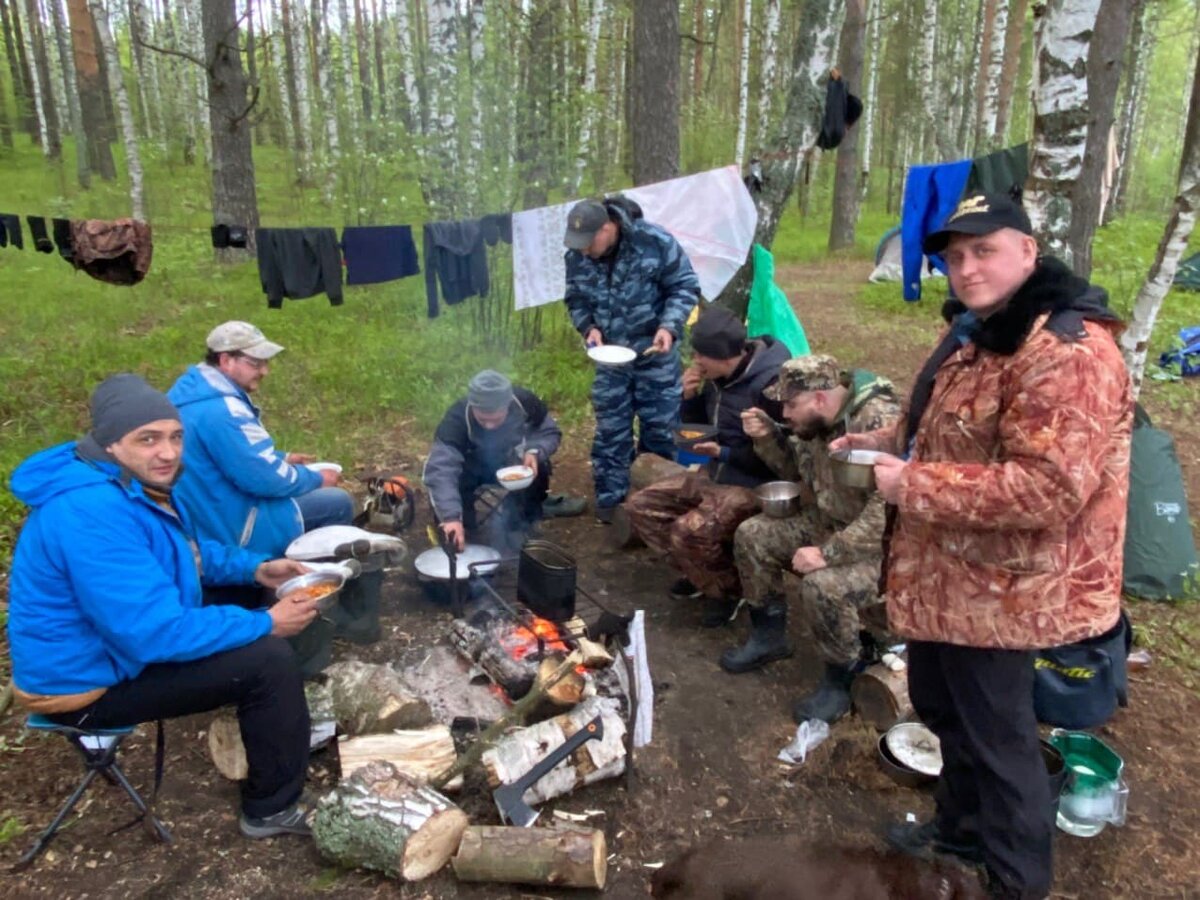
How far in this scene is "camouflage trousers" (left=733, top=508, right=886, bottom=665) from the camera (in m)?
3.13

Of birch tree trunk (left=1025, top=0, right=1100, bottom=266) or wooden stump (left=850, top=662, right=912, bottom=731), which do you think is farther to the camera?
birch tree trunk (left=1025, top=0, right=1100, bottom=266)

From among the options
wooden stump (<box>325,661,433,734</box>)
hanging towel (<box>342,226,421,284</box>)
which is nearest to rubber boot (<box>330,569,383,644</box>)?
wooden stump (<box>325,661,433,734</box>)

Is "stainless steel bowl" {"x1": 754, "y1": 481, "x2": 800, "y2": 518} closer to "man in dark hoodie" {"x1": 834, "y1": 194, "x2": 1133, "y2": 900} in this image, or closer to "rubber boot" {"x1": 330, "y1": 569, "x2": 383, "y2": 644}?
"man in dark hoodie" {"x1": 834, "y1": 194, "x2": 1133, "y2": 900}

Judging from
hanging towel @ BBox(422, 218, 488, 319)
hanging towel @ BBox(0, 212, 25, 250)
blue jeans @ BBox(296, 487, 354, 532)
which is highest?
hanging towel @ BBox(0, 212, 25, 250)

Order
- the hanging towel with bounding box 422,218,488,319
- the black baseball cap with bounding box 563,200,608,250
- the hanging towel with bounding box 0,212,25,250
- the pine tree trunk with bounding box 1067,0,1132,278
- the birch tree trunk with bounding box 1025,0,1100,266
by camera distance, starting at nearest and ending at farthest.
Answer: the birch tree trunk with bounding box 1025,0,1100,266 < the black baseball cap with bounding box 563,200,608,250 < the hanging towel with bounding box 0,212,25,250 < the hanging towel with bounding box 422,218,488,319 < the pine tree trunk with bounding box 1067,0,1132,278

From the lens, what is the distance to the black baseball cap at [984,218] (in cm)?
193

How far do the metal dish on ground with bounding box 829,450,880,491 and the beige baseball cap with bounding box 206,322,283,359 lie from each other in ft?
8.27

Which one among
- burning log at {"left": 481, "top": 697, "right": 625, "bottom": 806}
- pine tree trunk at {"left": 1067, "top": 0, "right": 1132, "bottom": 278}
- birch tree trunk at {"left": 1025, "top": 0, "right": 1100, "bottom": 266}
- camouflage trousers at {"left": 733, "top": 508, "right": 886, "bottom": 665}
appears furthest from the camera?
pine tree trunk at {"left": 1067, "top": 0, "right": 1132, "bottom": 278}

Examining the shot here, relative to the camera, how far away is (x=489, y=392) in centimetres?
423

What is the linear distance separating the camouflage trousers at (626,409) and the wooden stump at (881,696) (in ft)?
7.23

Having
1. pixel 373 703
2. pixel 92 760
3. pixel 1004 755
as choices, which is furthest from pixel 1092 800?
pixel 92 760

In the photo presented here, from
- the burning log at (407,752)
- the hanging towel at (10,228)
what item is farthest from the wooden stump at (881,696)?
the hanging towel at (10,228)

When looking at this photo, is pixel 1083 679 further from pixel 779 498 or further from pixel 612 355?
pixel 612 355

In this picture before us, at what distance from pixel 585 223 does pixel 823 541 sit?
2.44m
